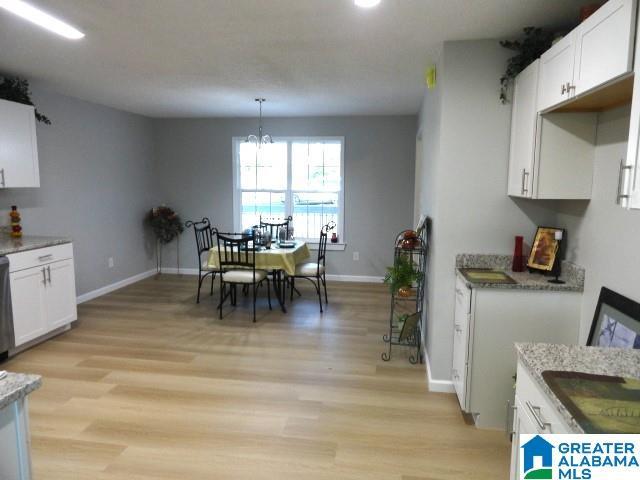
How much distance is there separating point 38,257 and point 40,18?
6.65 ft

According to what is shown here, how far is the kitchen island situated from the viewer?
3.74ft

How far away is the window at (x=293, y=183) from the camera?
20.9 ft

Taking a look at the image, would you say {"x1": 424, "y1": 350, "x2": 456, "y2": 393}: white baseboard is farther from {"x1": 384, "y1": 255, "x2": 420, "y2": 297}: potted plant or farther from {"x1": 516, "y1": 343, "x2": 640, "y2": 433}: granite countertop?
{"x1": 516, "y1": 343, "x2": 640, "y2": 433}: granite countertop

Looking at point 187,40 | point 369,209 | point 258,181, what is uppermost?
point 187,40

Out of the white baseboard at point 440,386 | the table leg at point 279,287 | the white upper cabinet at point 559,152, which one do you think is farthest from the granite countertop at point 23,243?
the white upper cabinet at point 559,152

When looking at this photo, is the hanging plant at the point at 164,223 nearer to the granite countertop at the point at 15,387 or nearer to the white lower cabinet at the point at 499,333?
the white lower cabinet at the point at 499,333

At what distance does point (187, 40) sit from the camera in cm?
292

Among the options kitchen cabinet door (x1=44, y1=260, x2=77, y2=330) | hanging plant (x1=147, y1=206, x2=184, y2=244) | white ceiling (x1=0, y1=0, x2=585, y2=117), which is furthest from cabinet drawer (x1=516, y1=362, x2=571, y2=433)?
hanging plant (x1=147, y1=206, x2=184, y2=244)

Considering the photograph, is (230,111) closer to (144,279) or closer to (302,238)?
(302,238)

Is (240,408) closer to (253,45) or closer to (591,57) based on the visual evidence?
(253,45)

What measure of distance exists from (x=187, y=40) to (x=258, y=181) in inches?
144

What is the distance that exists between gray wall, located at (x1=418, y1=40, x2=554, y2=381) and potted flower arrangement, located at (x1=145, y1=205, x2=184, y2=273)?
4.67m

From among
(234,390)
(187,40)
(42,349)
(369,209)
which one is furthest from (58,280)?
(369,209)

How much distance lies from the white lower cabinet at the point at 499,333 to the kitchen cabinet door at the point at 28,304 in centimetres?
345
